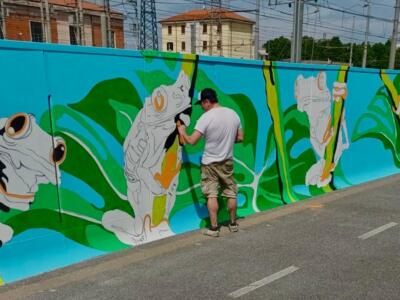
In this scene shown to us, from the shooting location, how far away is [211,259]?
4398 millimetres

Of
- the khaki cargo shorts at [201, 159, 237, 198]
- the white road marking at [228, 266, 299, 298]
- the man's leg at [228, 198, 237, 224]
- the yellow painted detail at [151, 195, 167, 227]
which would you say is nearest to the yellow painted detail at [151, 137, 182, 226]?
the yellow painted detail at [151, 195, 167, 227]

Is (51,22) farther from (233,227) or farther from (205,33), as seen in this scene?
(233,227)

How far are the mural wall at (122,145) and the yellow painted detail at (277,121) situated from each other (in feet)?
0.08

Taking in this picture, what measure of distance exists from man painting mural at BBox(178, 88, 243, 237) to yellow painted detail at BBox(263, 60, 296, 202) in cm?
137

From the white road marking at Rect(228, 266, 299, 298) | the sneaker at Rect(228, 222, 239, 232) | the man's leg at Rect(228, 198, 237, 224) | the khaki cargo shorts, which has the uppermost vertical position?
the khaki cargo shorts

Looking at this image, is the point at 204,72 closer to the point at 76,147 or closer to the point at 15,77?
the point at 76,147

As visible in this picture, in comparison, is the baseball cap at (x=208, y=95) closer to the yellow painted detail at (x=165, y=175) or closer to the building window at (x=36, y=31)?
the yellow painted detail at (x=165, y=175)

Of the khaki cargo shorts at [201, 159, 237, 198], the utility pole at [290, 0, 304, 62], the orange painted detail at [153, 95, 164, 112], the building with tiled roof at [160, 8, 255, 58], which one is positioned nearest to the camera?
the orange painted detail at [153, 95, 164, 112]

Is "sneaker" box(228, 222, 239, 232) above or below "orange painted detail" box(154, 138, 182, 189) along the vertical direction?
below

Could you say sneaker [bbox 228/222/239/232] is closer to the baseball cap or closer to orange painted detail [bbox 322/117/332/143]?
the baseball cap

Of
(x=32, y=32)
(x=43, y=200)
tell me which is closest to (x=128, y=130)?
(x=43, y=200)

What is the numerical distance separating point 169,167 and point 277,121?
7.02 feet

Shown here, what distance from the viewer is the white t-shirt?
494 centimetres

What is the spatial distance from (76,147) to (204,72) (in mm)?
1935
